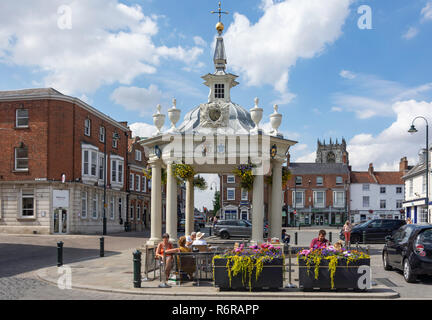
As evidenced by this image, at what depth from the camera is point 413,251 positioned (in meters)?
11.9

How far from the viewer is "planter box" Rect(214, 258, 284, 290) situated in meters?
10.2

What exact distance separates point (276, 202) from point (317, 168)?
2317 inches

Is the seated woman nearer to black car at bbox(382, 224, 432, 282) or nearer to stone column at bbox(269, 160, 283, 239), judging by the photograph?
stone column at bbox(269, 160, 283, 239)

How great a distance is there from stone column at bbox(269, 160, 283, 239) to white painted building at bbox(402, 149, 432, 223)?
100 ft

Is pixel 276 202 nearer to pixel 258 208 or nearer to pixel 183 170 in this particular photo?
pixel 258 208

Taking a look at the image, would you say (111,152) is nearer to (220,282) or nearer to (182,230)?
(182,230)

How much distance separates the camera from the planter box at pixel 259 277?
10156 mm

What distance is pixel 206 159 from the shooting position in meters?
16.1

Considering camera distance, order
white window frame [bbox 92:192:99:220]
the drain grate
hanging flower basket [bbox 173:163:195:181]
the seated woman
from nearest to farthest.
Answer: the seated woman → the drain grate → hanging flower basket [bbox 173:163:195:181] → white window frame [bbox 92:192:99:220]

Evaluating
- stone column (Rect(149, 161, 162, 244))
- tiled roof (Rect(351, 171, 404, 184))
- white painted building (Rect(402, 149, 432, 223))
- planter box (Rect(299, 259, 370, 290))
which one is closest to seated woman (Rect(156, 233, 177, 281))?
planter box (Rect(299, 259, 370, 290))

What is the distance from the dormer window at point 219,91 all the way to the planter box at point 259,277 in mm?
9122

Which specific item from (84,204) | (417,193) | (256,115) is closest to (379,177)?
(417,193)

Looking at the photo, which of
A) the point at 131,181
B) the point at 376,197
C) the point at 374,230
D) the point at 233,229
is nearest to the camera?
the point at 374,230
